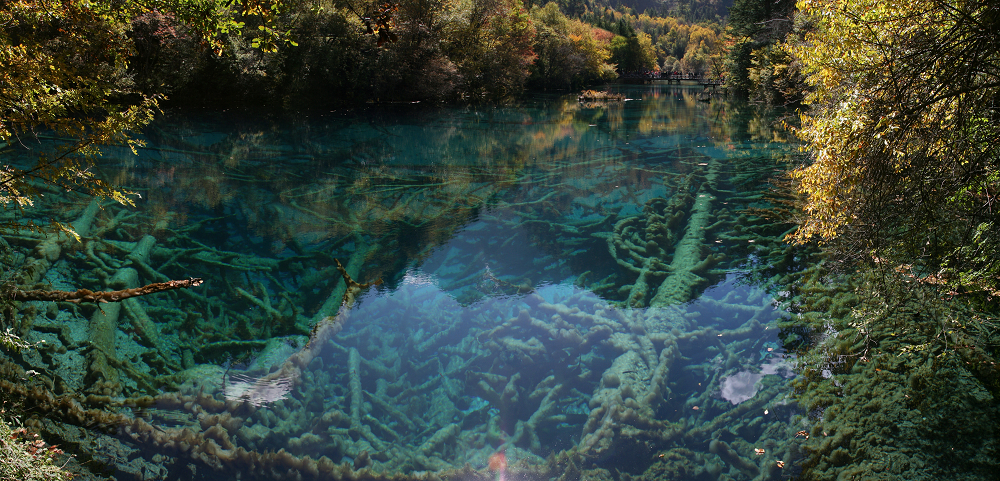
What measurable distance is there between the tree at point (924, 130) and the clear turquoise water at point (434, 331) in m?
2.37

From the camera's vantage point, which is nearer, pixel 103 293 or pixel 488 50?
pixel 103 293

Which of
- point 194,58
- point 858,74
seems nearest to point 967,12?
point 858,74

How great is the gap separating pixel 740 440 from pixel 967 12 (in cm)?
443

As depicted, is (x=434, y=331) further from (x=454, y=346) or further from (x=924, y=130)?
(x=924, y=130)

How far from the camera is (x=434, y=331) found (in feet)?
27.8

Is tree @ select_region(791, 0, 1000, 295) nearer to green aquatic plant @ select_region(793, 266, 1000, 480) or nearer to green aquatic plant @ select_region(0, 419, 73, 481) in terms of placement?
green aquatic plant @ select_region(793, 266, 1000, 480)

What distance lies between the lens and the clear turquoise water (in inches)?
232

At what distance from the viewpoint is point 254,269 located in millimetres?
10219

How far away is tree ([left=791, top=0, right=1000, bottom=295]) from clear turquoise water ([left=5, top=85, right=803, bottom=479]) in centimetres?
237

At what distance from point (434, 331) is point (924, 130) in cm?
648

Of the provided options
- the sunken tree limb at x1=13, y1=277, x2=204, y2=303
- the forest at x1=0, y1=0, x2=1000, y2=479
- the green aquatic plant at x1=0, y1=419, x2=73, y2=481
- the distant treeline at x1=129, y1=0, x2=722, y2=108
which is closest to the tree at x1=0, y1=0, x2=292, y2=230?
the forest at x1=0, y1=0, x2=1000, y2=479

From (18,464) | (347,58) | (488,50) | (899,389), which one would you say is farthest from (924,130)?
(488,50)

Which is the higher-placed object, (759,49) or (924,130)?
(759,49)

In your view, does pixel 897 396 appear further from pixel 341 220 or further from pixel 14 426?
pixel 341 220
